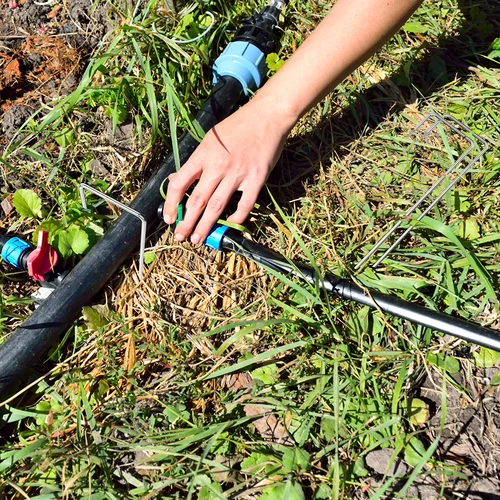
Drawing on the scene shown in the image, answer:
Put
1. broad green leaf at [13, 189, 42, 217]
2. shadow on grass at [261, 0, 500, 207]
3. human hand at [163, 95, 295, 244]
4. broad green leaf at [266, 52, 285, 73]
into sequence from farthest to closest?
1. broad green leaf at [266, 52, 285, 73]
2. shadow on grass at [261, 0, 500, 207]
3. broad green leaf at [13, 189, 42, 217]
4. human hand at [163, 95, 295, 244]

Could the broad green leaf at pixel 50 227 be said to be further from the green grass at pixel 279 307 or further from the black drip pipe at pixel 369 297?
the black drip pipe at pixel 369 297

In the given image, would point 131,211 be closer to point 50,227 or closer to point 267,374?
point 50,227

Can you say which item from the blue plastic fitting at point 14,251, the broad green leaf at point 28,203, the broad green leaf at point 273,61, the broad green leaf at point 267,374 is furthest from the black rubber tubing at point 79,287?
the broad green leaf at point 267,374

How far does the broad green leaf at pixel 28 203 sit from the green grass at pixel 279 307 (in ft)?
0.14

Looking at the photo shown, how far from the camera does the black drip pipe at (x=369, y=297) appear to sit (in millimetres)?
1461

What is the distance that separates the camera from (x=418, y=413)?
57.4 inches

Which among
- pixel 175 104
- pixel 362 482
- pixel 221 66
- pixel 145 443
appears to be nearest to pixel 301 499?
pixel 362 482

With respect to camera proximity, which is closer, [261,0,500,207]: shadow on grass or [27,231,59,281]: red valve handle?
[27,231,59,281]: red valve handle

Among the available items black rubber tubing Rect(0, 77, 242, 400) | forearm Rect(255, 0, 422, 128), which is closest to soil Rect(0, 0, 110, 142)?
black rubber tubing Rect(0, 77, 242, 400)

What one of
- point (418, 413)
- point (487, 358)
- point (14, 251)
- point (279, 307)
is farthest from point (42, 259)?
A: point (487, 358)

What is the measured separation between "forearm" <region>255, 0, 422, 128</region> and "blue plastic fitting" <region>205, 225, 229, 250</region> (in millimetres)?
383

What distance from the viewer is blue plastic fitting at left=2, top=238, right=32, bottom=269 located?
1609mm

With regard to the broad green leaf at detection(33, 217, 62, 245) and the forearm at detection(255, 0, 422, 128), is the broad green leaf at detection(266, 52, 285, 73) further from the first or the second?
the broad green leaf at detection(33, 217, 62, 245)

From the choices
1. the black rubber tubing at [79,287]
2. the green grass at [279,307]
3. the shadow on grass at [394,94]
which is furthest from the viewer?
the shadow on grass at [394,94]
